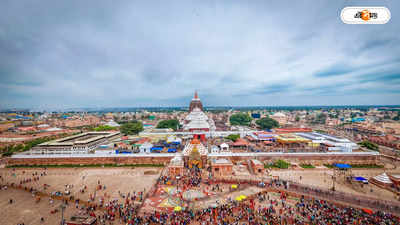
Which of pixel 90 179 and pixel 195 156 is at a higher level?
pixel 195 156

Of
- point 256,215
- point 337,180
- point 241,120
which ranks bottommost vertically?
point 337,180

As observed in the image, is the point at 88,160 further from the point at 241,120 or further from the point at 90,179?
the point at 241,120

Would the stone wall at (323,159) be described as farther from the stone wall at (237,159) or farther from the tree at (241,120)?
the tree at (241,120)

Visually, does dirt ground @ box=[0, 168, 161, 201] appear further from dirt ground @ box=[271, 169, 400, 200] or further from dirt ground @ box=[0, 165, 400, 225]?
dirt ground @ box=[271, 169, 400, 200]

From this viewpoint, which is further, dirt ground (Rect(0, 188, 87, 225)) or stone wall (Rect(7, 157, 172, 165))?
stone wall (Rect(7, 157, 172, 165))

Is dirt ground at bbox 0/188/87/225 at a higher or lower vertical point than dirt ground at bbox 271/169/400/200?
lower

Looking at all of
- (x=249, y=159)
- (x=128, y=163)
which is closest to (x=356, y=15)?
(x=249, y=159)

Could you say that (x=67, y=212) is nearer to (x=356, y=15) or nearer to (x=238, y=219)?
(x=238, y=219)

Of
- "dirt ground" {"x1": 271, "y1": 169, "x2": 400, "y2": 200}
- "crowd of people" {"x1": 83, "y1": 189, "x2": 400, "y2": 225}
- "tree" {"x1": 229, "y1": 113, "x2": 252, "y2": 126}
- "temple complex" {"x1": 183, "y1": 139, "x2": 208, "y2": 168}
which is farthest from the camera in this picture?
"tree" {"x1": 229, "y1": 113, "x2": 252, "y2": 126}

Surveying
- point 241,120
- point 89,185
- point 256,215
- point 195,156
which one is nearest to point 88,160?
point 89,185

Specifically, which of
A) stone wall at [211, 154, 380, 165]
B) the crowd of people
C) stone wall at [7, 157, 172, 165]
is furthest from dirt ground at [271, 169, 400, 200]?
stone wall at [7, 157, 172, 165]

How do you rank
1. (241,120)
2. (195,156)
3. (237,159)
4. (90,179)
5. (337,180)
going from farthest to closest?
(241,120) < (237,159) < (195,156) < (90,179) < (337,180)
